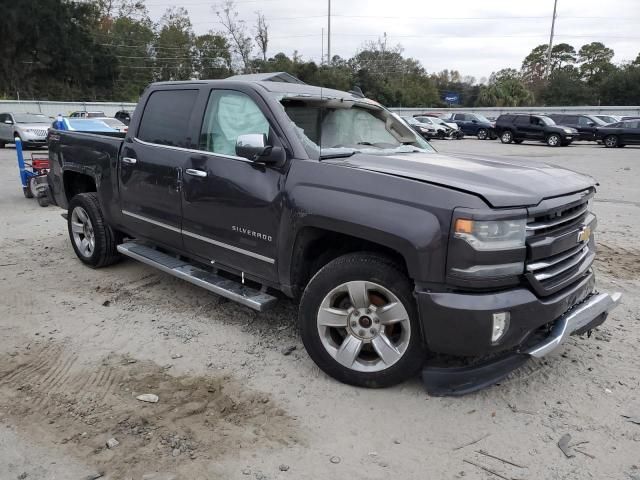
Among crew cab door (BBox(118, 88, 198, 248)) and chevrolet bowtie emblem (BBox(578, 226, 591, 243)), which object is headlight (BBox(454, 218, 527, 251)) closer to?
chevrolet bowtie emblem (BBox(578, 226, 591, 243))

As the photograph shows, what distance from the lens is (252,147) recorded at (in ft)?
11.3

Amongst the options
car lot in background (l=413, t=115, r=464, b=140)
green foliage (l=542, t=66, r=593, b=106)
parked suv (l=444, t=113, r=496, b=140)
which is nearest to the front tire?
parked suv (l=444, t=113, r=496, b=140)

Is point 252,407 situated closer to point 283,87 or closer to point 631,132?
point 283,87

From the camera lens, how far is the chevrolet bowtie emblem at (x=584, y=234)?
341 centimetres

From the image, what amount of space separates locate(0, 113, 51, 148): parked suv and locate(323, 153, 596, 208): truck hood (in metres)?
20.8

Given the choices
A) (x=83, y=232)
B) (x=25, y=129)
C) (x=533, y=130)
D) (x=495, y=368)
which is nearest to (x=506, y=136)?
(x=533, y=130)

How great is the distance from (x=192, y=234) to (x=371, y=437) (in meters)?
2.22

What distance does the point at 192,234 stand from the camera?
14.0 ft

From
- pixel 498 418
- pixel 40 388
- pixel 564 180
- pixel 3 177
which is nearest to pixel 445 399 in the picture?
pixel 498 418

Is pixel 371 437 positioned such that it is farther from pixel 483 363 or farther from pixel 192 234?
pixel 192 234

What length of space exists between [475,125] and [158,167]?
33.0m

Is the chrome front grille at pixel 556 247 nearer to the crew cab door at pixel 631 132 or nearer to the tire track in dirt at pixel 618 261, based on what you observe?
the tire track in dirt at pixel 618 261

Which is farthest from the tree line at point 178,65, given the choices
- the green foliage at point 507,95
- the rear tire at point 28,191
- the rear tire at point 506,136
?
the rear tire at point 28,191

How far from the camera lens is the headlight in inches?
110
